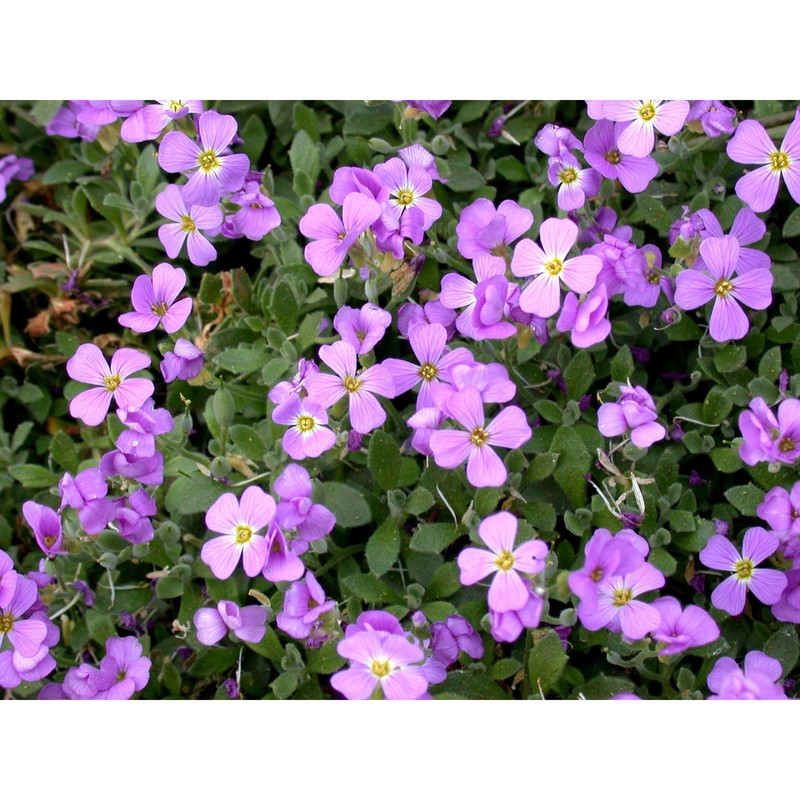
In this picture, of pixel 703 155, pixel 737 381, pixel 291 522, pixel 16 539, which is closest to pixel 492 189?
pixel 703 155

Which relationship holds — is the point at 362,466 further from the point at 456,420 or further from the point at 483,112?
the point at 483,112

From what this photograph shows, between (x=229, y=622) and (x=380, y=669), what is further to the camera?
(x=229, y=622)

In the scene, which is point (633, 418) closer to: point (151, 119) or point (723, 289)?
point (723, 289)

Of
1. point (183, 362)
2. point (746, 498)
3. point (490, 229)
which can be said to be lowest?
point (746, 498)

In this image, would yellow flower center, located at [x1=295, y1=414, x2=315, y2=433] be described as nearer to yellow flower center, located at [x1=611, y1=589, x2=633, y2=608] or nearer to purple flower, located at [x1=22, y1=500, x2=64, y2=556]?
purple flower, located at [x1=22, y1=500, x2=64, y2=556]

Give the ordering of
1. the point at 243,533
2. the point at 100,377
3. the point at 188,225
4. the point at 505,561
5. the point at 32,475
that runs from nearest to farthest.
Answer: the point at 505,561, the point at 243,533, the point at 100,377, the point at 188,225, the point at 32,475

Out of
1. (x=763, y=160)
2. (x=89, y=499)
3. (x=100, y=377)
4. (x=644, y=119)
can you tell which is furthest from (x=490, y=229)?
(x=89, y=499)

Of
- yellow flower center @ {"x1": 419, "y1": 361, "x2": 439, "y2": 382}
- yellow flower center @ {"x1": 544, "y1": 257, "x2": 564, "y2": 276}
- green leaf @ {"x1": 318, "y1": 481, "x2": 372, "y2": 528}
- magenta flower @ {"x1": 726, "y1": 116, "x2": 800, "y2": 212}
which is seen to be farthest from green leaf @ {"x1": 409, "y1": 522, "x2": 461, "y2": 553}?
magenta flower @ {"x1": 726, "y1": 116, "x2": 800, "y2": 212}
